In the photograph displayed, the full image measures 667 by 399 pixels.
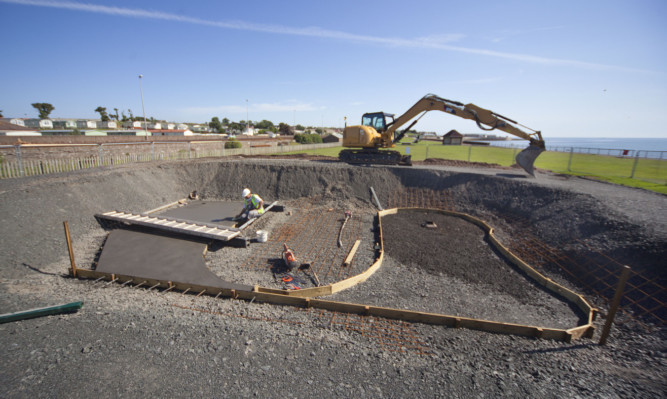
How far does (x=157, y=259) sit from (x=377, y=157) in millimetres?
14266

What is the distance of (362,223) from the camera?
12602 mm

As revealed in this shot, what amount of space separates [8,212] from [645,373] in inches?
693

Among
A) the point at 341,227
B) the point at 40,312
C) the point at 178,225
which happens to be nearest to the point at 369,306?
the point at 341,227

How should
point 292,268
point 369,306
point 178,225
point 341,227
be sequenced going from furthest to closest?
1. point 341,227
2. point 178,225
3. point 292,268
4. point 369,306

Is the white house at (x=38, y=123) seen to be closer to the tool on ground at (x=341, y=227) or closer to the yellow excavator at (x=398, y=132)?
the yellow excavator at (x=398, y=132)

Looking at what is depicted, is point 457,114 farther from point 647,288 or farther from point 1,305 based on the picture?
point 1,305

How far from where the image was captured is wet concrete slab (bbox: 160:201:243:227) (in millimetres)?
13141

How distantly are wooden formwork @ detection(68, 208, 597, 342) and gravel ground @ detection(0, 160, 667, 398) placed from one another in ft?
0.56

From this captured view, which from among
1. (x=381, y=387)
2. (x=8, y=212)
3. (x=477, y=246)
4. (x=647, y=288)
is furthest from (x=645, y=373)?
(x=8, y=212)

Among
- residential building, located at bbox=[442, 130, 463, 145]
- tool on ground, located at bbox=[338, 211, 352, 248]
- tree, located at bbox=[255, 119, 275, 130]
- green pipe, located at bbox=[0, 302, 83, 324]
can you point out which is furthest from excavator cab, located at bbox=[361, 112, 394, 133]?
tree, located at bbox=[255, 119, 275, 130]

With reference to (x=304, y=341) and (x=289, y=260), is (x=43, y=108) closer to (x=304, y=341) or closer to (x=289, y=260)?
(x=289, y=260)

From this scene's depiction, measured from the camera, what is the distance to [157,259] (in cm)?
874

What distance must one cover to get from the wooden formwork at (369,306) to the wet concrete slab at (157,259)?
0.40 metres

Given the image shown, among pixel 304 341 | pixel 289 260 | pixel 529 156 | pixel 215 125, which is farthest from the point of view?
pixel 215 125
